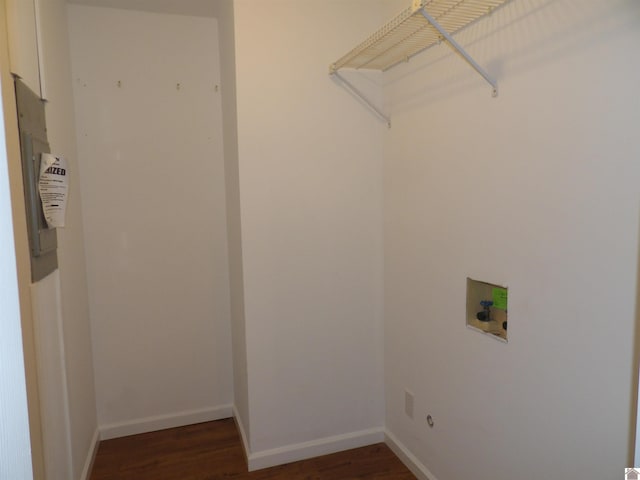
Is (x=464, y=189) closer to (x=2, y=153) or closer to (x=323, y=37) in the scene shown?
(x=323, y=37)

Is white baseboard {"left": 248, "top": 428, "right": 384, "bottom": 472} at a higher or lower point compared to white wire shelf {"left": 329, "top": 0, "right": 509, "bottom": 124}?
lower

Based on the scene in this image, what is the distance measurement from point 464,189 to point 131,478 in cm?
228

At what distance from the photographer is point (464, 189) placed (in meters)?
1.78

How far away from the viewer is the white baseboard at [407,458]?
2.15 metres

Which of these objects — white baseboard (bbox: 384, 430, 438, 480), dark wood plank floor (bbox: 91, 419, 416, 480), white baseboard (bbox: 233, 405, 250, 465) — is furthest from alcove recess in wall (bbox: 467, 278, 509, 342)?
white baseboard (bbox: 233, 405, 250, 465)

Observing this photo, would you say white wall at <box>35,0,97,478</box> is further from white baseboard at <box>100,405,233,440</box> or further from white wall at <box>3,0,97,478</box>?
white baseboard at <box>100,405,233,440</box>

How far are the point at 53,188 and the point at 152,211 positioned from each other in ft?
3.12

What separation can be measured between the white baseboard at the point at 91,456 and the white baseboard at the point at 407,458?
166 cm

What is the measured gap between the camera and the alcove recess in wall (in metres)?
1.66

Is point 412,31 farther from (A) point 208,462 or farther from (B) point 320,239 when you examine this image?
(A) point 208,462

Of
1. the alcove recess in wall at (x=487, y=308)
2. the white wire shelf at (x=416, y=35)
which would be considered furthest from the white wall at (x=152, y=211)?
the alcove recess in wall at (x=487, y=308)

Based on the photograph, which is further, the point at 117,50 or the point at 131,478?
the point at 117,50

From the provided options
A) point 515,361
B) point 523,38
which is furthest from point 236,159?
point 515,361

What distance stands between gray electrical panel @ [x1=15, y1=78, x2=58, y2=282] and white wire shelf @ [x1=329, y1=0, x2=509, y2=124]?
135 centimetres
